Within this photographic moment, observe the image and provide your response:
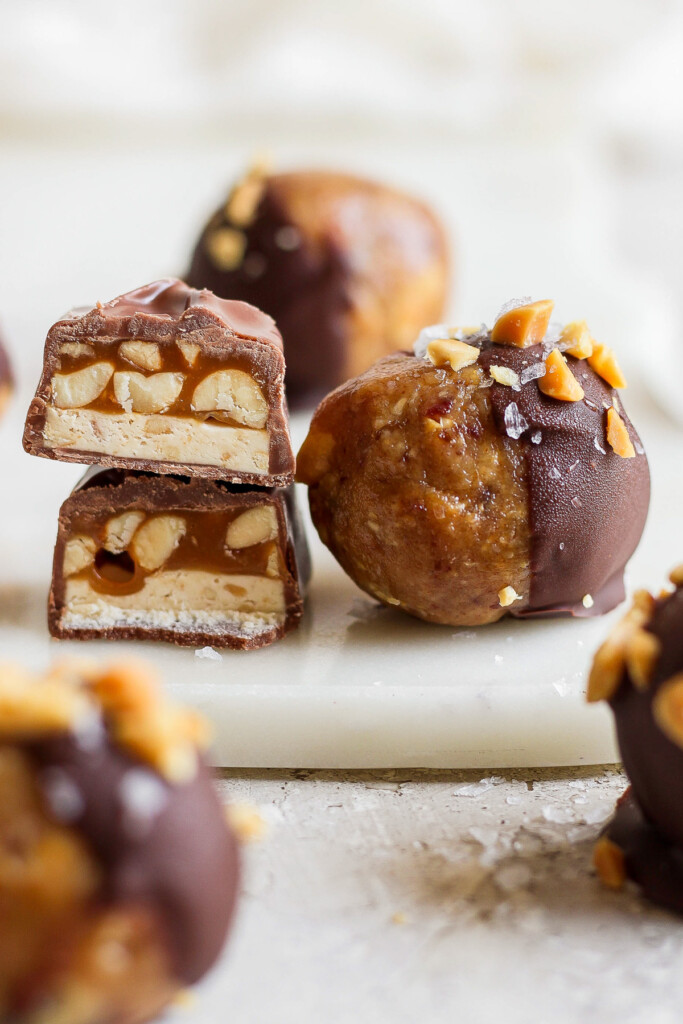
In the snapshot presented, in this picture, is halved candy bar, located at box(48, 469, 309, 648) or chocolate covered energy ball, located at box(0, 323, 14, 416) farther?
chocolate covered energy ball, located at box(0, 323, 14, 416)

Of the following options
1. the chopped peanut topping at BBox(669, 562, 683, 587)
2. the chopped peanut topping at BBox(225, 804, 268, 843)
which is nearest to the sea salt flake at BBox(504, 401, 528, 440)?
the chopped peanut topping at BBox(669, 562, 683, 587)

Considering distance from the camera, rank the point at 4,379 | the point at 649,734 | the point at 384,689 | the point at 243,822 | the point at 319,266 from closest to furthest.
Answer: the point at 243,822, the point at 649,734, the point at 384,689, the point at 4,379, the point at 319,266

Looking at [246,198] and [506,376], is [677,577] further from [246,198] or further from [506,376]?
[246,198]

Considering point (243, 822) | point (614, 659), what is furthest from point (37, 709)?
point (614, 659)

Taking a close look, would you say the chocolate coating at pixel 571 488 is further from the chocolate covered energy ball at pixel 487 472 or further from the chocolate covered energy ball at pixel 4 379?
the chocolate covered energy ball at pixel 4 379

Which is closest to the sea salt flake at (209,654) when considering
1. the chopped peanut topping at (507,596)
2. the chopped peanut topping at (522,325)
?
the chopped peanut topping at (507,596)

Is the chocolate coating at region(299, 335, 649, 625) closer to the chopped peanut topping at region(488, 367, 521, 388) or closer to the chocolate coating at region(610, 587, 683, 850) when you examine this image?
the chopped peanut topping at region(488, 367, 521, 388)
